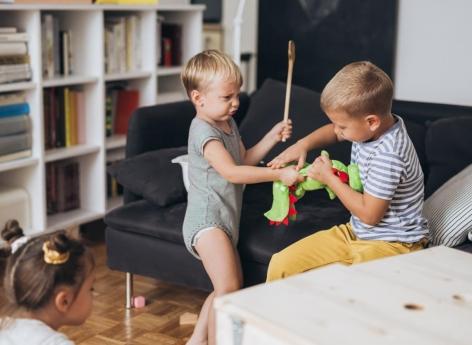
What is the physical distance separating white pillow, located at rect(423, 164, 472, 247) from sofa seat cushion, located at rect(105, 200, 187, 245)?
32.3 inches

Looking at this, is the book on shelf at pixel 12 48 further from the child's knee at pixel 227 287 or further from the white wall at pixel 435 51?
the white wall at pixel 435 51

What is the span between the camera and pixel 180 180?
2.90 m

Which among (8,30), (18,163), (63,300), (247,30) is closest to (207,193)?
(63,300)

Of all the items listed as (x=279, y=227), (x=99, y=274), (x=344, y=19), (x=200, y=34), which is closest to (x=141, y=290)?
(x=99, y=274)

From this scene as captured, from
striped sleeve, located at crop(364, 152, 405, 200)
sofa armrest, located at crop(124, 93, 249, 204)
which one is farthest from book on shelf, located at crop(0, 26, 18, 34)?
striped sleeve, located at crop(364, 152, 405, 200)

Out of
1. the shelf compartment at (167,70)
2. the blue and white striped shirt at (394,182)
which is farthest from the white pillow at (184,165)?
the shelf compartment at (167,70)

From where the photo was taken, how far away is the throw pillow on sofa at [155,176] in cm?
288

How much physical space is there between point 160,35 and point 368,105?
2.07m

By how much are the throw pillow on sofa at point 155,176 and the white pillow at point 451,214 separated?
86 cm

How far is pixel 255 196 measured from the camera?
300cm

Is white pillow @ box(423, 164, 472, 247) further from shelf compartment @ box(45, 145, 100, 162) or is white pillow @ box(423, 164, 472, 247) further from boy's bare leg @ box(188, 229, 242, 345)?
shelf compartment @ box(45, 145, 100, 162)

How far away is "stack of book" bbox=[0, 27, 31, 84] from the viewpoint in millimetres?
3203

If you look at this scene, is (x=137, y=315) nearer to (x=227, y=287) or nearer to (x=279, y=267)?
(x=227, y=287)

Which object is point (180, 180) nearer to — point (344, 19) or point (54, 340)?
point (54, 340)
